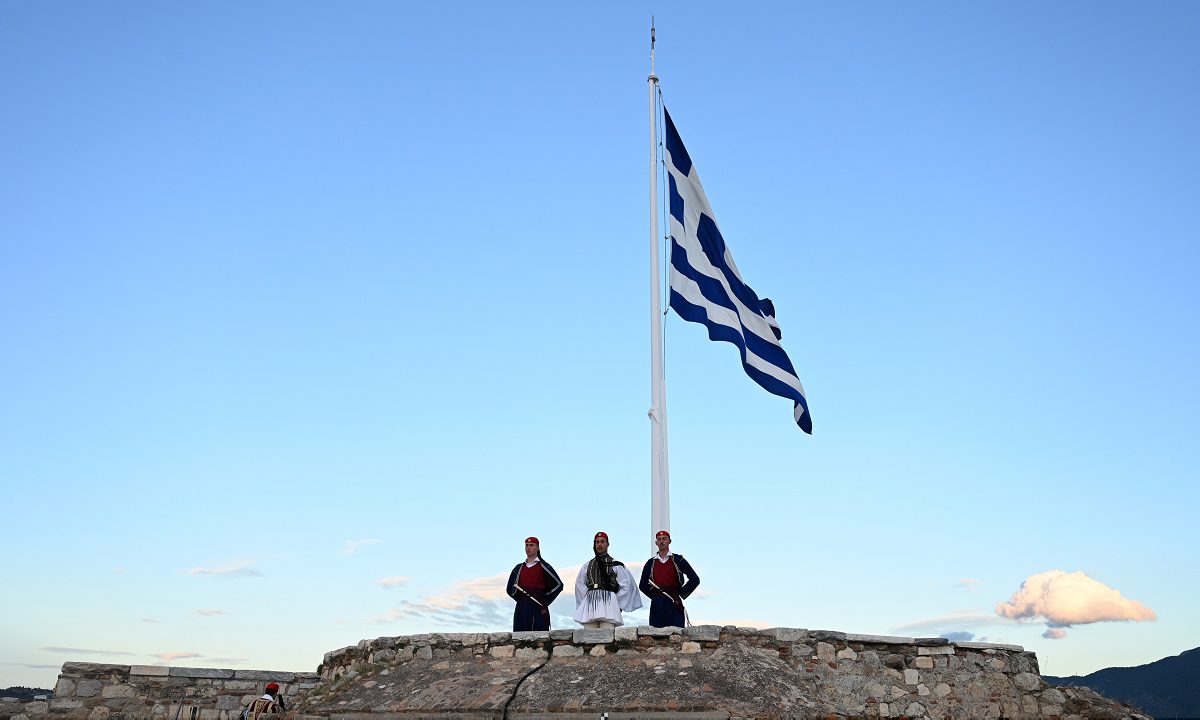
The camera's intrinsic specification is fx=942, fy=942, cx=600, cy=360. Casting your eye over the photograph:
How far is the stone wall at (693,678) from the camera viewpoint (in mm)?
8484

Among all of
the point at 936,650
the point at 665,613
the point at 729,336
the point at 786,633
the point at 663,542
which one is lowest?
the point at 936,650

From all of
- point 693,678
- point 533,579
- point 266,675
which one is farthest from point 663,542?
point 266,675

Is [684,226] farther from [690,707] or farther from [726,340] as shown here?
[690,707]

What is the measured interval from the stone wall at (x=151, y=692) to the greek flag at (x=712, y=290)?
6946 mm

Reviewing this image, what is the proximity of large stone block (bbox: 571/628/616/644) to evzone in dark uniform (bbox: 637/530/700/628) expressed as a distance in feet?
4.75

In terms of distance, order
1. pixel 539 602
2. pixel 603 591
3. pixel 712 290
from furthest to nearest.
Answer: pixel 712 290 < pixel 539 602 < pixel 603 591

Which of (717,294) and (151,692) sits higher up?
(717,294)

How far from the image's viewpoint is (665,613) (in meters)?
10.7

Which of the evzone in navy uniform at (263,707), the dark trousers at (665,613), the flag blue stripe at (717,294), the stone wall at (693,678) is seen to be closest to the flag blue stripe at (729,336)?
the flag blue stripe at (717,294)

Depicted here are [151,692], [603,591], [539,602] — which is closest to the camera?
[603,591]

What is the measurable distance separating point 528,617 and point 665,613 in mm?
1665

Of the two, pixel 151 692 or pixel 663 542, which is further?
pixel 151 692

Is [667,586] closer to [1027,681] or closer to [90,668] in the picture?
[1027,681]

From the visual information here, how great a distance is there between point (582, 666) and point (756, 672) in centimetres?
166
